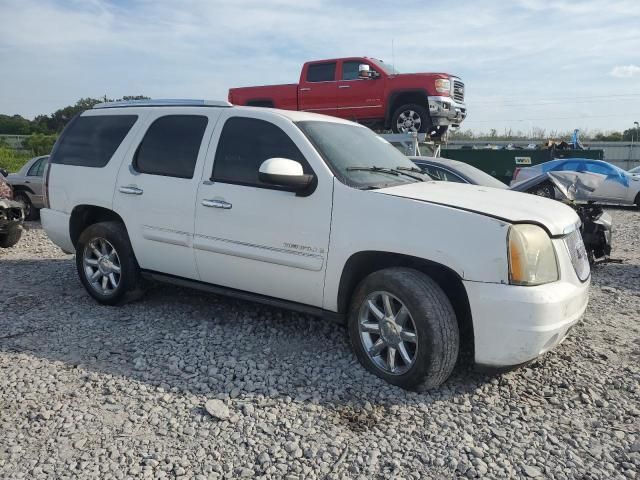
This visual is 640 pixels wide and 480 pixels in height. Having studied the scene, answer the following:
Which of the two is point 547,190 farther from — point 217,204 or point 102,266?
point 102,266

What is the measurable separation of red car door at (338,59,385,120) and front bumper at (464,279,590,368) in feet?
27.1

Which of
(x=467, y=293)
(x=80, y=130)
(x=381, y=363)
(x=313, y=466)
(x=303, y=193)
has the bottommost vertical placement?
(x=313, y=466)

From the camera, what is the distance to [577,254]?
3893mm

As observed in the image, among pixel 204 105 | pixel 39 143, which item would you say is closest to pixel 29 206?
pixel 204 105

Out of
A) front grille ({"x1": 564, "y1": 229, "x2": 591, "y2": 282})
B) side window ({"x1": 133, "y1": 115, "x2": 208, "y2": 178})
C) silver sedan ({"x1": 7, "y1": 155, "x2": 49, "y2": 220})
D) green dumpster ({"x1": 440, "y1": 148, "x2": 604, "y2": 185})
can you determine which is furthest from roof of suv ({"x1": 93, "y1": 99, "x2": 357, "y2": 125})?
green dumpster ({"x1": 440, "y1": 148, "x2": 604, "y2": 185})

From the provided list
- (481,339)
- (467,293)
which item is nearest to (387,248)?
(467,293)

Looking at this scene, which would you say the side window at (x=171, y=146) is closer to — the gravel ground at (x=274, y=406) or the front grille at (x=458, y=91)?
the gravel ground at (x=274, y=406)

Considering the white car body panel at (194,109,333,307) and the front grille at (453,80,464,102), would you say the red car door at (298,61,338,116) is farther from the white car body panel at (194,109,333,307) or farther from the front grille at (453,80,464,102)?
the white car body panel at (194,109,333,307)

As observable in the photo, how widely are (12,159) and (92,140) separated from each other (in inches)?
961

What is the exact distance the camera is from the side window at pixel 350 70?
11500mm

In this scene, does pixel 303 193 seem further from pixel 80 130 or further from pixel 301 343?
pixel 80 130

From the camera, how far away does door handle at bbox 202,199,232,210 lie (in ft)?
14.3

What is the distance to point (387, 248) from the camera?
12.1ft

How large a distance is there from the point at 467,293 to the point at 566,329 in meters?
0.72
